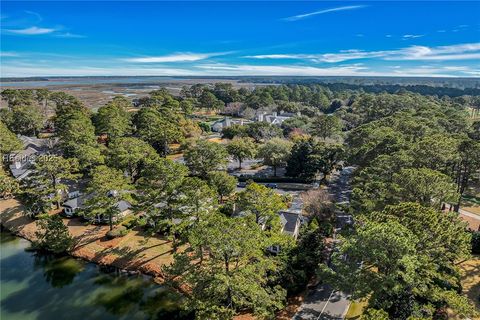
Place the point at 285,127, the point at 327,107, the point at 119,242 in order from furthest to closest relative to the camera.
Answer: the point at 327,107 < the point at 285,127 < the point at 119,242

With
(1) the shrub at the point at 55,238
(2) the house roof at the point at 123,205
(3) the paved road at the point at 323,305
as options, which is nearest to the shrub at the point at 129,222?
(2) the house roof at the point at 123,205

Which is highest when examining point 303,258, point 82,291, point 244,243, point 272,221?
point 244,243

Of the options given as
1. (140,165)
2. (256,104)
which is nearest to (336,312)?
(140,165)

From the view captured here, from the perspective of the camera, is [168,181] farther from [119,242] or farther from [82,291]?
[82,291]

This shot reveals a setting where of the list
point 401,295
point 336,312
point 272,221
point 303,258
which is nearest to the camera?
point 401,295

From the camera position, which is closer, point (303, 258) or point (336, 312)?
point (336, 312)

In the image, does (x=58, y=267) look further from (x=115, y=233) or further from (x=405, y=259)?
(x=405, y=259)

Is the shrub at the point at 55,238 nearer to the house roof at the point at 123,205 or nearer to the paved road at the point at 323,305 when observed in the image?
the house roof at the point at 123,205
